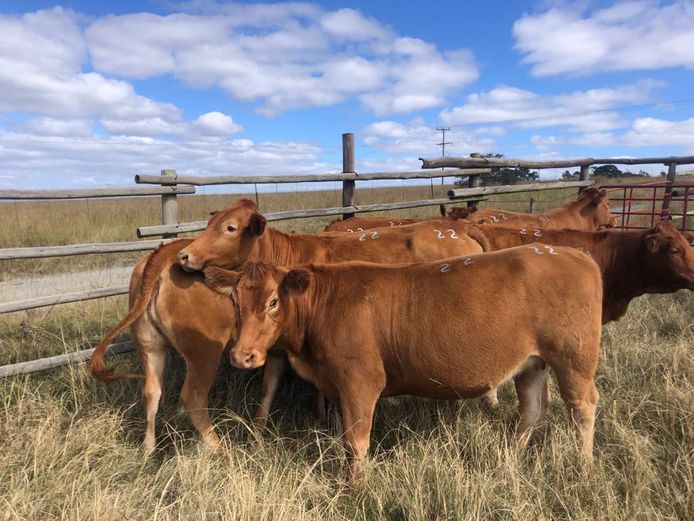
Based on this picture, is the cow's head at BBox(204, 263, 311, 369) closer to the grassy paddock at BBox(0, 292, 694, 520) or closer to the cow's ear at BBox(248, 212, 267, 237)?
the grassy paddock at BBox(0, 292, 694, 520)

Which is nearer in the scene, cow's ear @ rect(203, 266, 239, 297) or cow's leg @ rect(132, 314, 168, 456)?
cow's ear @ rect(203, 266, 239, 297)

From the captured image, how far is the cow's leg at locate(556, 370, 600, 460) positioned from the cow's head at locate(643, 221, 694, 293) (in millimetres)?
2040

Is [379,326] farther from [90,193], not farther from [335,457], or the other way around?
[90,193]

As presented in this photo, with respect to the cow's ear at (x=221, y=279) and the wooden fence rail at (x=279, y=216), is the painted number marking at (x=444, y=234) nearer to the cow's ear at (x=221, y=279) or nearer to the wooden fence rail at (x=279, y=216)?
the wooden fence rail at (x=279, y=216)

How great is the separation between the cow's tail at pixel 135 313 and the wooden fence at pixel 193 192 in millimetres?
1098

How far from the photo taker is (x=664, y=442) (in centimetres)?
365

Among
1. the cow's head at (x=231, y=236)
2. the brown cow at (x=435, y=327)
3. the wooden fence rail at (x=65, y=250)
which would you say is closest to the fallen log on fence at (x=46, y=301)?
the wooden fence rail at (x=65, y=250)

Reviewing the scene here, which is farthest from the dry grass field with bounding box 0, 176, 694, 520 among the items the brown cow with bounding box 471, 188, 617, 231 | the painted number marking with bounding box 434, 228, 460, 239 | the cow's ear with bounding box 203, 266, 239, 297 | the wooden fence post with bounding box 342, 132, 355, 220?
the wooden fence post with bounding box 342, 132, 355, 220

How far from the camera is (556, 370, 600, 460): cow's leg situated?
350 centimetres

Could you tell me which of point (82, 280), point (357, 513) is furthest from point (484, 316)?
point (82, 280)

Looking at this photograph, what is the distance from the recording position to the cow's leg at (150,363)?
3.99 m

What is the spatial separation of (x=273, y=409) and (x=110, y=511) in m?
2.07

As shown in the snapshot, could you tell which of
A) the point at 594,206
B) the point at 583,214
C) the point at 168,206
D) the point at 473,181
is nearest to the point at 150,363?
the point at 168,206

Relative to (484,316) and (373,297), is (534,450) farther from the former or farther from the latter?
(373,297)
